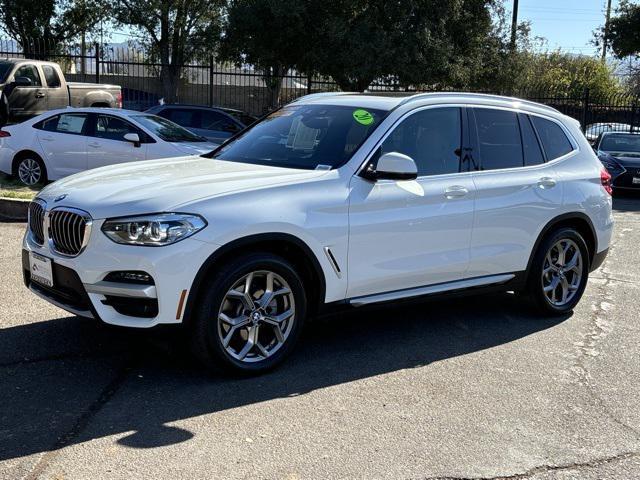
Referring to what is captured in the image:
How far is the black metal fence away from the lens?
2380 cm

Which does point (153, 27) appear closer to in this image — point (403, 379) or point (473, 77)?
point (473, 77)

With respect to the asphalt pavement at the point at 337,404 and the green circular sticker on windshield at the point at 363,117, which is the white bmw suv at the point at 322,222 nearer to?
the green circular sticker on windshield at the point at 363,117

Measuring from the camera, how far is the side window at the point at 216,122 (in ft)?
55.5

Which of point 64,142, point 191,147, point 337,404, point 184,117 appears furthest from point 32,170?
point 337,404

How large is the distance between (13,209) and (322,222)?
6.92 m

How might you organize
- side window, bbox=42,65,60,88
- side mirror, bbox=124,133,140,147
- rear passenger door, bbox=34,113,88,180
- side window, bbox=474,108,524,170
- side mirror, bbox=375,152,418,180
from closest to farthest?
1. side mirror, bbox=375,152,418,180
2. side window, bbox=474,108,524,170
3. side mirror, bbox=124,133,140,147
4. rear passenger door, bbox=34,113,88,180
5. side window, bbox=42,65,60,88

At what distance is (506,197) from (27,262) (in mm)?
3609

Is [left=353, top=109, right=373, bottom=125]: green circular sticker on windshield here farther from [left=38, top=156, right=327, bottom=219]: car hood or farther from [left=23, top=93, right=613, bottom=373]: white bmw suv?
[left=38, top=156, right=327, bottom=219]: car hood

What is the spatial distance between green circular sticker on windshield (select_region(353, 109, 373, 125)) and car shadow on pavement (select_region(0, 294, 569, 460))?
1364mm

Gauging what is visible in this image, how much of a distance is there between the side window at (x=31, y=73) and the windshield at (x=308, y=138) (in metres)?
11.8

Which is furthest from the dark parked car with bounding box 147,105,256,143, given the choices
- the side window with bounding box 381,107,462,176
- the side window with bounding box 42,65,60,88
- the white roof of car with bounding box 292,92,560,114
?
the side window with bounding box 381,107,462,176

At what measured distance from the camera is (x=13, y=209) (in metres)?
10.3

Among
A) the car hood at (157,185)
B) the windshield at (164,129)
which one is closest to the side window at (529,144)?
the car hood at (157,185)

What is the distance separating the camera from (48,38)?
31625mm
